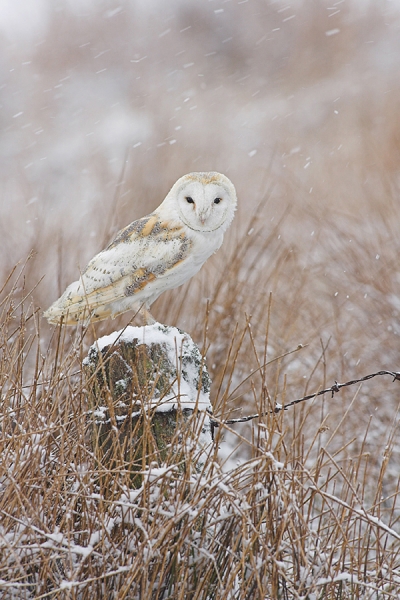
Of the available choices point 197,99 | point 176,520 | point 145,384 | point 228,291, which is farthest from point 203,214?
point 197,99

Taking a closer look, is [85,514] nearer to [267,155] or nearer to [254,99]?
[267,155]

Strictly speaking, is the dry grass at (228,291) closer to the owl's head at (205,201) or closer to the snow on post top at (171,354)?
the snow on post top at (171,354)

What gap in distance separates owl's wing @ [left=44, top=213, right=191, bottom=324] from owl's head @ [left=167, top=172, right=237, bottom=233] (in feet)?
0.23

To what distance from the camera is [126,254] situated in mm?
2297

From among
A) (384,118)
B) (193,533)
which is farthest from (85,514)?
(384,118)

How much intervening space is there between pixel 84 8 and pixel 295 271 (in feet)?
50.0

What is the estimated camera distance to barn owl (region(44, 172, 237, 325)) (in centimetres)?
219

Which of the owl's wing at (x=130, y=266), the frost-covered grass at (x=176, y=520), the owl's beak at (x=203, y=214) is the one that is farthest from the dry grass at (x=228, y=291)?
the owl's beak at (x=203, y=214)

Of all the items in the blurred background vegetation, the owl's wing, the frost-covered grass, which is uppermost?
the owl's wing

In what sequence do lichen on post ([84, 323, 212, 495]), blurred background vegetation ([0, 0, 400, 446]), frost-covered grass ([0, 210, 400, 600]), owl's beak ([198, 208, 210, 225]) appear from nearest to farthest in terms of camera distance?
frost-covered grass ([0, 210, 400, 600])
lichen on post ([84, 323, 212, 495])
owl's beak ([198, 208, 210, 225])
blurred background vegetation ([0, 0, 400, 446])

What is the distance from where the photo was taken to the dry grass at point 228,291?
1.46 m

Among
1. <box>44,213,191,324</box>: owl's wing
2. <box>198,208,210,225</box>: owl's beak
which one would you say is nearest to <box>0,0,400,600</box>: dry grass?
<box>44,213,191,324</box>: owl's wing

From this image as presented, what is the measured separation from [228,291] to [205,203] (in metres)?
2.17

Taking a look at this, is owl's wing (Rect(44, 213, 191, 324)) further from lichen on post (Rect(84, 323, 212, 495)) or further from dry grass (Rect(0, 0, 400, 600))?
lichen on post (Rect(84, 323, 212, 495))
